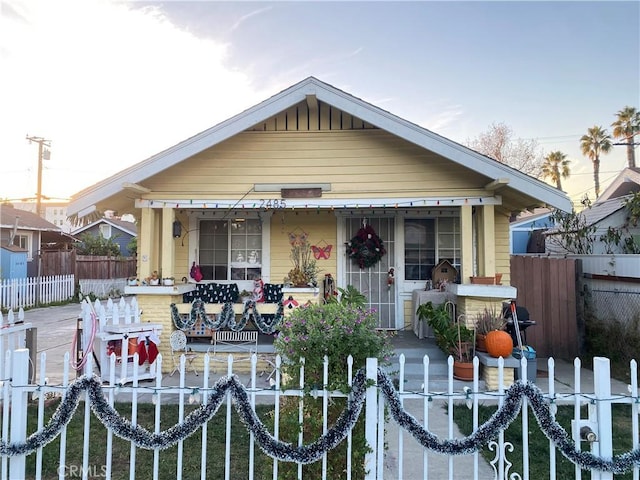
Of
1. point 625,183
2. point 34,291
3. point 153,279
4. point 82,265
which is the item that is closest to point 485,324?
point 153,279

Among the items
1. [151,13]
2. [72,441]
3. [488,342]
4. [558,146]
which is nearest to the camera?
[72,441]

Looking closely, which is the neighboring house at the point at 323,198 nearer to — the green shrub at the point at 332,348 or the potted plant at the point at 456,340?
the potted plant at the point at 456,340

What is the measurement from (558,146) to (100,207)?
35.1 metres

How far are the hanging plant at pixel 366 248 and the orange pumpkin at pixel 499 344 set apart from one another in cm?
293

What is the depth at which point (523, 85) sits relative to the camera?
43.4 feet

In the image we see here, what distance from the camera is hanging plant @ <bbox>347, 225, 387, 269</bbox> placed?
8461 mm

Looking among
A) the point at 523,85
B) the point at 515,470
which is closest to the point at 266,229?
the point at 515,470

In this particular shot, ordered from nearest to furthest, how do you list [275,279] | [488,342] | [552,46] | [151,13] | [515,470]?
[515,470] < [488,342] < [151,13] < [275,279] < [552,46]

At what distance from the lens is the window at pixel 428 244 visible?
28.2ft

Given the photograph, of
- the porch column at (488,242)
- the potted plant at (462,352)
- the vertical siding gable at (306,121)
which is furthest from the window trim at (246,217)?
the porch column at (488,242)

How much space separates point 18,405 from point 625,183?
21.8 m

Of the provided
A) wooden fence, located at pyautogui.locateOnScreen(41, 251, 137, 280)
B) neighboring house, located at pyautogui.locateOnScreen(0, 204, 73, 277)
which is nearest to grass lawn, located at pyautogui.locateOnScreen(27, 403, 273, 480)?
wooden fence, located at pyautogui.locateOnScreen(41, 251, 137, 280)

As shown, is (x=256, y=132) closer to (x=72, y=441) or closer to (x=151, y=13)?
(x=151, y=13)

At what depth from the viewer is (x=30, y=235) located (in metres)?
20.6
